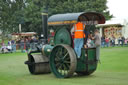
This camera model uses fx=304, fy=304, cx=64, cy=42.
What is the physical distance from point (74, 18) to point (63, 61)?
1.48 metres

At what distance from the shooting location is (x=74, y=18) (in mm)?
9773

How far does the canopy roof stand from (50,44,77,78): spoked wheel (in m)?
0.84

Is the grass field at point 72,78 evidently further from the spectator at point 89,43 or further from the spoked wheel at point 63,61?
the spectator at point 89,43

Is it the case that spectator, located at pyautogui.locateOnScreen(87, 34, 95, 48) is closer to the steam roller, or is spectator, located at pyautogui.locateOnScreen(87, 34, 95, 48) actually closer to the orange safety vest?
the steam roller

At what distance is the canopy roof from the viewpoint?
9.86 meters

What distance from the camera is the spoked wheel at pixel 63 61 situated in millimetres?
9633

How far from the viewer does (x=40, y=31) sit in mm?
52031

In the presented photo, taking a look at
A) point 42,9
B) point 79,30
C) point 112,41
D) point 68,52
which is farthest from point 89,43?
point 42,9

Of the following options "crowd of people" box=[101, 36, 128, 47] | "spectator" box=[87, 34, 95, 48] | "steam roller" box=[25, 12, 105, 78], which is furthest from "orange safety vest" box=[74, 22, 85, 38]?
"crowd of people" box=[101, 36, 128, 47]

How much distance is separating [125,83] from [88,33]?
258 centimetres

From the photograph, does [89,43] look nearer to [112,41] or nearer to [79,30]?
[79,30]

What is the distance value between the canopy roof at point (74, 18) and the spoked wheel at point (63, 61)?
84 centimetres

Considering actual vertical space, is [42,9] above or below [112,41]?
above

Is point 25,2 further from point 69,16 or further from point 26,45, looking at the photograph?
point 69,16
